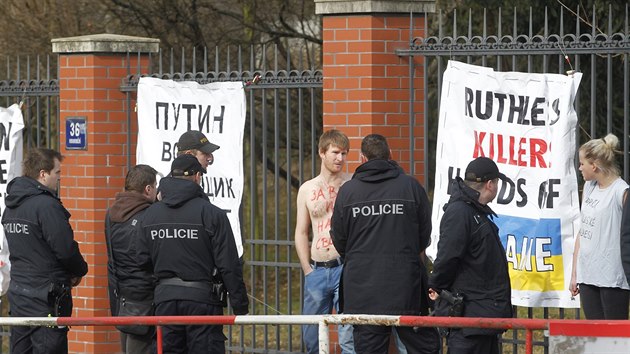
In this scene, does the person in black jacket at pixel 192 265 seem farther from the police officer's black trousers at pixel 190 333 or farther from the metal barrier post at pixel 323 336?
the metal barrier post at pixel 323 336

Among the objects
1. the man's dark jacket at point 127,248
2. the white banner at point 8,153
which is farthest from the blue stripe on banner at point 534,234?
the white banner at point 8,153

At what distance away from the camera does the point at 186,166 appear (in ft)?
27.3

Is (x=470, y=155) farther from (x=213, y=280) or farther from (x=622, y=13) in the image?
(x=622, y=13)

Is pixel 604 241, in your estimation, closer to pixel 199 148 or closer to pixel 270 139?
pixel 199 148

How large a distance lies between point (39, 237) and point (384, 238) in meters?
2.48

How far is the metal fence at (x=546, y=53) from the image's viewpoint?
28.0 feet

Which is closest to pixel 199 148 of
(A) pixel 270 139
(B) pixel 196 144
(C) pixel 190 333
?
(B) pixel 196 144

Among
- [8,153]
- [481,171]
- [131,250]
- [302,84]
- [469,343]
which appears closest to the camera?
[469,343]

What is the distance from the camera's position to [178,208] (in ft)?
26.8

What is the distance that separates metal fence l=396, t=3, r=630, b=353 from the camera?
→ 336 inches

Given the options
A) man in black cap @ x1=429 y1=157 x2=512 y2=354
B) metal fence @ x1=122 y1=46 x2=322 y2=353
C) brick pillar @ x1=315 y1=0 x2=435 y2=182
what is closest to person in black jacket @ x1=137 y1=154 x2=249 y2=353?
metal fence @ x1=122 y1=46 x2=322 y2=353

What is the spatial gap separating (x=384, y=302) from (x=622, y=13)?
6995mm

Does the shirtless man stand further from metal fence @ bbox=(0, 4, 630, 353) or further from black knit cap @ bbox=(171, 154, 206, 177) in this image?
black knit cap @ bbox=(171, 154, 206, 177)

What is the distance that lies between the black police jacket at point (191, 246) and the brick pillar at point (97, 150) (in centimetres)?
315
